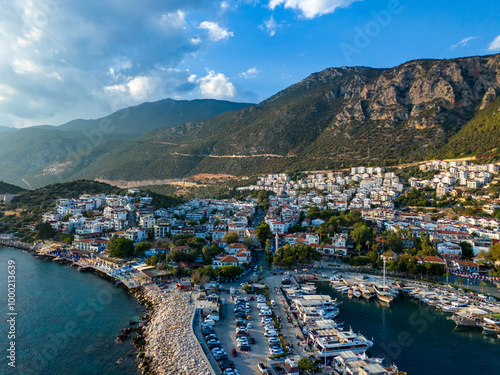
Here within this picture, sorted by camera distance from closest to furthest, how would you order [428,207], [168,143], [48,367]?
1. [48,367]
2. [428,207]
3. [168,143]

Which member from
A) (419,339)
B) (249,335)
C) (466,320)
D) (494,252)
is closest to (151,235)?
(249,335)

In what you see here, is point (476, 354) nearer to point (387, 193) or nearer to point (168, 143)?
point (387, 193)

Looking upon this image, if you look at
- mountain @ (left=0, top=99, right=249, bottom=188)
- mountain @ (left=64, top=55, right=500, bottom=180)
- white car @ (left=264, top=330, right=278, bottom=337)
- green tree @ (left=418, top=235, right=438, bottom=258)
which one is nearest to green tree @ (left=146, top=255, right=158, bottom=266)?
white car @ (left=264, top=330, right=278, bottom=337)

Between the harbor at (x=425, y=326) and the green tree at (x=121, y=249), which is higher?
the green tree at (x=121, y=249)

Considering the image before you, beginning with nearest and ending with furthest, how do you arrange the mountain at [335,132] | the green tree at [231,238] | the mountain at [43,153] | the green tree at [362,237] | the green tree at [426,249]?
1. the green tree at [426,249]
2. the green tree at [362,237]
3. the green tree at [231,238]
4. the mountain at [335,132]
5. the mountain at [43,153]

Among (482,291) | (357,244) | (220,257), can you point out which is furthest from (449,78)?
(220,257)

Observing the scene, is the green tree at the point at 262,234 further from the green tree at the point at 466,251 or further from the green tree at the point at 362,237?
the green tree at the point at 466,251

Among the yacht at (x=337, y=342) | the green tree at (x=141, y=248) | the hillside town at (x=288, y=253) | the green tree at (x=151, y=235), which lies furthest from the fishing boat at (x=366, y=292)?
Answer: the green tree at (x=151, y=235)
